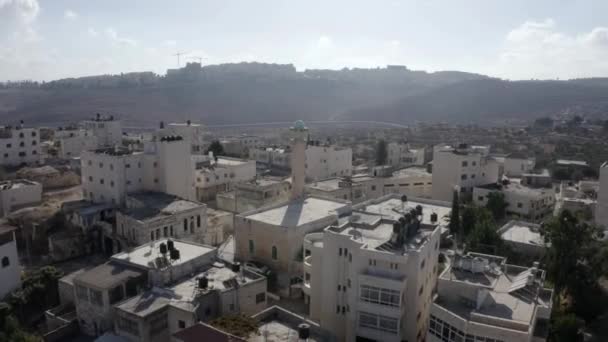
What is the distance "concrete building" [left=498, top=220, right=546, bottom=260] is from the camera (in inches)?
1375

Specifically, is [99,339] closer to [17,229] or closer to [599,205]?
[17,229]

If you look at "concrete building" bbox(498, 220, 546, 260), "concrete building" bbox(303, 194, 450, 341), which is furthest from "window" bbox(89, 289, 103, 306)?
"concrete building" bbox(498, 220, 546, 260)

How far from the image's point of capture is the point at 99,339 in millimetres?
24781

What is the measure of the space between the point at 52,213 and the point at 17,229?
10.5ft

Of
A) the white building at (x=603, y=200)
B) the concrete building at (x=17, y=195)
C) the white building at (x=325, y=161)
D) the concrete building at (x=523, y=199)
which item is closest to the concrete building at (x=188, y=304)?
the concrete building at (x=17, y=195)

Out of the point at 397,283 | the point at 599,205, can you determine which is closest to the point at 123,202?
the point at 397,283

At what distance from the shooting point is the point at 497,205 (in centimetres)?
4769

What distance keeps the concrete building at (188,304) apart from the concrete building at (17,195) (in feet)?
100

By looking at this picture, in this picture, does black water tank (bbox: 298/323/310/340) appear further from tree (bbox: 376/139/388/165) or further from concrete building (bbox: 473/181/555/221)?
tree (bbox: 376/139/388/165)

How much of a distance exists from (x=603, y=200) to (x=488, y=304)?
27751 millimetres

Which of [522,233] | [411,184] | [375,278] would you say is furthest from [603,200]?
[375,278]

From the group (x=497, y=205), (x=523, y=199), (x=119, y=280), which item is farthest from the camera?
(x=523, y=199)

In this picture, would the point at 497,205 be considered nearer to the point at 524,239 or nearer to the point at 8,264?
the point at 524,239

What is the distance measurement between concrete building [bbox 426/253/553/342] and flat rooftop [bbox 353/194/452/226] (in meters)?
10.3
